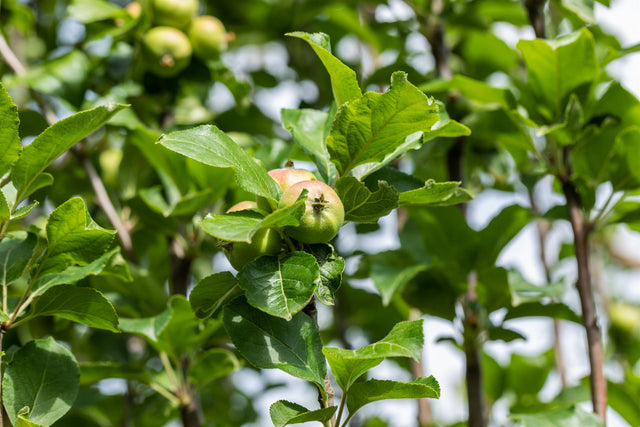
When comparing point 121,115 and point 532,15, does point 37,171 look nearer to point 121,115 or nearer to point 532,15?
point 121,115

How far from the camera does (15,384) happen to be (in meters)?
0.91

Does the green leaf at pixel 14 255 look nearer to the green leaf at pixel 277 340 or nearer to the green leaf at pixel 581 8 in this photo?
the green leaf at pixel 277 340

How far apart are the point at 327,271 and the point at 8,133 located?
0.46m

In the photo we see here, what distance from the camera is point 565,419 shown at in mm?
1096

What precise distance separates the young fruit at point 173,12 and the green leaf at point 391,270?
74cm

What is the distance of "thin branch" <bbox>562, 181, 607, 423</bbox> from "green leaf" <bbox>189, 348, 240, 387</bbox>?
0.69 meters

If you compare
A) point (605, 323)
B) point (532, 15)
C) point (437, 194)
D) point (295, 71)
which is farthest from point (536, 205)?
point (437, 194)

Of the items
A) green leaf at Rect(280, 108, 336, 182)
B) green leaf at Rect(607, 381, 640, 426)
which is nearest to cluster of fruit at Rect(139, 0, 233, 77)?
green leaf at Rect(280, 108, 336, 182)

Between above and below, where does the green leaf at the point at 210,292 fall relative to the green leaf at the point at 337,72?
below

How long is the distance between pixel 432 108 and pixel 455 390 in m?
3.63

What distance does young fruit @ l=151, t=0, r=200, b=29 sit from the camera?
1554 millimetres

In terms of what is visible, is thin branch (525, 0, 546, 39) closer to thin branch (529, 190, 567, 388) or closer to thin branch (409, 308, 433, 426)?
thin branch (529, 190, 567, 388)

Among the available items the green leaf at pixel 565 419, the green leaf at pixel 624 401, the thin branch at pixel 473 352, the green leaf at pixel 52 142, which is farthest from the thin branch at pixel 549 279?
the green leaf at pixel 52 142

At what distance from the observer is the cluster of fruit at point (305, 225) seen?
31.6 inches
